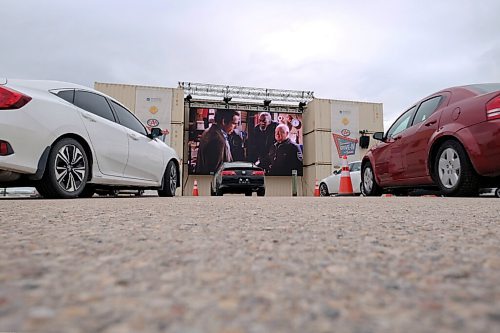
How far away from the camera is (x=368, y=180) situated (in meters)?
6.18

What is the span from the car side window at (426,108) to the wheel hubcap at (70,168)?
4.21 meters

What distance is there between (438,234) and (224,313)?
1.00m

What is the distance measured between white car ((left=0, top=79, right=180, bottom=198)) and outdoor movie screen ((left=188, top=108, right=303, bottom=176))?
14996 millimetres

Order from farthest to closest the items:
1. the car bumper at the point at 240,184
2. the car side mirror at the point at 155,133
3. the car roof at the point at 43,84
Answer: the car bumper at the point at 240,184
the car side mirror at the point at 155,133
the car roof at the point at 43,84

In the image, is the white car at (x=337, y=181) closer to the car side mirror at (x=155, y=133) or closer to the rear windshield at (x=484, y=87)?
the rear windshield at (x=484, y=87)

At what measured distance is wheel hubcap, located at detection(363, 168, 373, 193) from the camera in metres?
6.07

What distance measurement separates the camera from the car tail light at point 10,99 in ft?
10.1

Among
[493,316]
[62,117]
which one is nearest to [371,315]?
[493,316]

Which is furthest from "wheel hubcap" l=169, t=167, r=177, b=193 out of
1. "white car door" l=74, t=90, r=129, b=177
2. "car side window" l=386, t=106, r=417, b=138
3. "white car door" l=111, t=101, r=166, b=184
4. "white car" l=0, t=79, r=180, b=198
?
"car side window" l=386, t=106, r=417, b=138

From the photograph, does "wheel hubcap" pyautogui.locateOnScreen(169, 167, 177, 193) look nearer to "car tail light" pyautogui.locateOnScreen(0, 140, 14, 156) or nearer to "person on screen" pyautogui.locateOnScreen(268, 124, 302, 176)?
"car tail light" pyautogui.locateOnScreen(0, 140, 14, 156)

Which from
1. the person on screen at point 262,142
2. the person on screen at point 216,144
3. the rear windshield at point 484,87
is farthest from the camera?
the person on screen at point 262,142

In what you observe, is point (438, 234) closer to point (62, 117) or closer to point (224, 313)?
point (224, 313)

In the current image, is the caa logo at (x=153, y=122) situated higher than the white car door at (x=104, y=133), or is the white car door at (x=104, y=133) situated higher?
the caa logo at (x=153, y=122)

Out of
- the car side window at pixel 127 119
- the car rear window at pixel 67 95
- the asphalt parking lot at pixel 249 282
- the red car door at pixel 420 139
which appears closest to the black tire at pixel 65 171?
the car rear window at pixel 67 95
